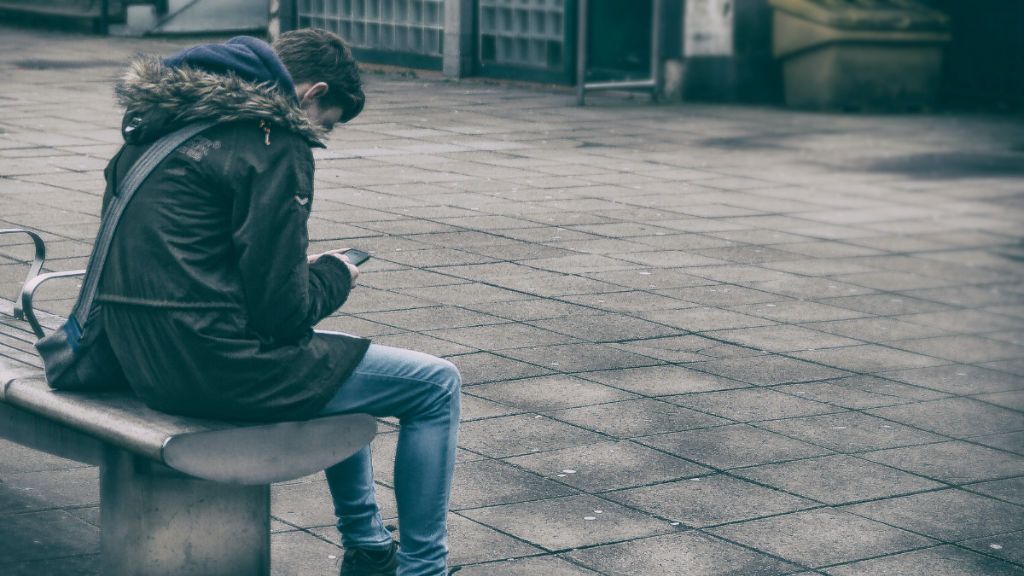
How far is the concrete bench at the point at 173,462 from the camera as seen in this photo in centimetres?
349

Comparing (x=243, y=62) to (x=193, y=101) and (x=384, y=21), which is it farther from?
(x=384, y=21)

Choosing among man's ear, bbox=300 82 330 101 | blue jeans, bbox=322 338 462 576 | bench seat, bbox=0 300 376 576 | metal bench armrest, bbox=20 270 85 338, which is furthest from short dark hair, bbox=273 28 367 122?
metal bench armrest, bbox=20 270 85 338

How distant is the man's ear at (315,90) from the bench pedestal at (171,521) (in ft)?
2.97

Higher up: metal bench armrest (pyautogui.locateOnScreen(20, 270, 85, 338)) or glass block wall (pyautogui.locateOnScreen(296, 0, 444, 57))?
glass block wall (pyautogui.locateOnScreen(296, 0, 444, 57))

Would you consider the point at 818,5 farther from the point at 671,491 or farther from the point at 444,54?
the point at 671,491

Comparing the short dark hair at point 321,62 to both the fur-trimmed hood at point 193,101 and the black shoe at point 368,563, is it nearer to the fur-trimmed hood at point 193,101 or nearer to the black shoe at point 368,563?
the fur-trimmed hood at point 193,101

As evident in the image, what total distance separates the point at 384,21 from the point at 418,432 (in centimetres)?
1533

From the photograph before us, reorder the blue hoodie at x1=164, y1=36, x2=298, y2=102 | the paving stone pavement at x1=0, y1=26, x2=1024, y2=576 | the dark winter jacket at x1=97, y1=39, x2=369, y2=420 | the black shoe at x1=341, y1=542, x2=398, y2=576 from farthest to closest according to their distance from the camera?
the paving stone pavement at x1=0, y1=26, x2=1024, y2=576 < the black shoe at x1=341, y1=542, x2=398, y2=576 < the blue hoodie at x1=164, y1=36, x2=298, y2=102 < the dark winter jacket at x1=97, y1=39, x2=369, y2=420

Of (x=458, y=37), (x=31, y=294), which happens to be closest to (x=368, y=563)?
(x=31, y=294)

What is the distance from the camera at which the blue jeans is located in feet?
12.4

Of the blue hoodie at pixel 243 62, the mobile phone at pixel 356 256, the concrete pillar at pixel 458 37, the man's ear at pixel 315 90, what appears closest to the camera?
the blue hoodie at pixel 243 62

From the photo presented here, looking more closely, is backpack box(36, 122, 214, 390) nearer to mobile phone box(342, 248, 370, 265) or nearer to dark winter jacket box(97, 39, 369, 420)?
dark winter jacket box(97, 39, 369, 420)

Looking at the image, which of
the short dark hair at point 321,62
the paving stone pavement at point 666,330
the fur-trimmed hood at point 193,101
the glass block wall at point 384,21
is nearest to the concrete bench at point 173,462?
the paving stone pavement at point 666,330

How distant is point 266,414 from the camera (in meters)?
3.55
